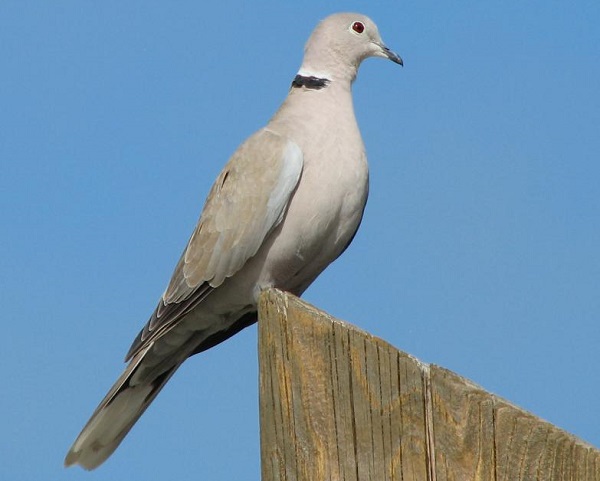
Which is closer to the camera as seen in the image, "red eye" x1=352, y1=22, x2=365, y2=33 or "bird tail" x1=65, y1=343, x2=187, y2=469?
"bird tail" x1=65, y1=343, x2=187, y2=469

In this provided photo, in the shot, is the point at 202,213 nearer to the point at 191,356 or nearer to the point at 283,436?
Answer: the point at 191,356

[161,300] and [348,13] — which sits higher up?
[348,13]

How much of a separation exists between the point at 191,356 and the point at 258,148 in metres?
1.08

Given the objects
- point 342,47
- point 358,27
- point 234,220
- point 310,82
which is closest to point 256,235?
point 234,220

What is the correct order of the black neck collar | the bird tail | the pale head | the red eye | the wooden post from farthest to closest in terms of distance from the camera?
the red eye
the pale head
the black neck collar
the bird tail
the wooden post

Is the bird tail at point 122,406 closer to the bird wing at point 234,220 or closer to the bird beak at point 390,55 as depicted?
the bird wing at point 234,220

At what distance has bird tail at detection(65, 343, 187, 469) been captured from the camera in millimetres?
4473

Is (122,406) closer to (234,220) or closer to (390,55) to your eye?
(234,220)

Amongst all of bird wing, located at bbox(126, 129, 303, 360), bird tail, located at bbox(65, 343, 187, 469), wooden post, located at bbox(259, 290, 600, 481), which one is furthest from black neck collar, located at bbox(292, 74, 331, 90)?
wooden post, located at bbox(259, 290, 600, 481)

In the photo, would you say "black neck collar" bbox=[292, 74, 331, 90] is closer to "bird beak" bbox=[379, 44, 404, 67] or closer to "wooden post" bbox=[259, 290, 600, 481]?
"bird beak" bbox=[379, 44, 404, 67]

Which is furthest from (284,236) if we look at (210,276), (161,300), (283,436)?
(283,436)

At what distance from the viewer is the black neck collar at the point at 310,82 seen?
4.99 meters

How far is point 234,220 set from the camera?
466 cm

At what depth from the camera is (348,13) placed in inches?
213
